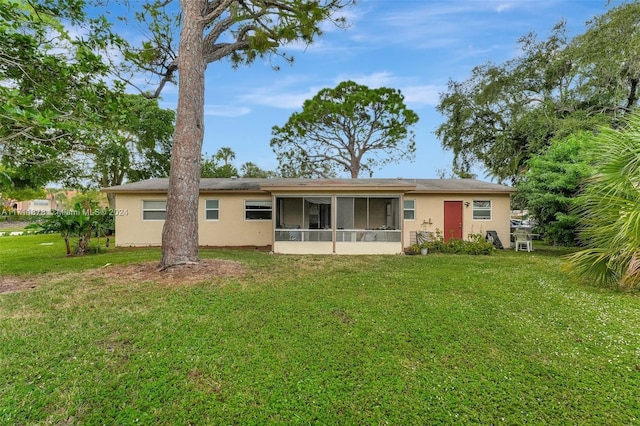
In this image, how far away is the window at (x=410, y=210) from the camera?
1360cm

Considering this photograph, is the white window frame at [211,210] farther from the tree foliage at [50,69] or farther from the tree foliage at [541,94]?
the tree foliage at [541,94]

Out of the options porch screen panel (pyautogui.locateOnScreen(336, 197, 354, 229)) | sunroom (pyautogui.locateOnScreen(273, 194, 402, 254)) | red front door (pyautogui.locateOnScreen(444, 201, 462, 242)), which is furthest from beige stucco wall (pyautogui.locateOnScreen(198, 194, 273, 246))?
red front door (pyautogui.locateOnScreen(444, 201, 462, 242))

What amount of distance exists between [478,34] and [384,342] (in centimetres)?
1186

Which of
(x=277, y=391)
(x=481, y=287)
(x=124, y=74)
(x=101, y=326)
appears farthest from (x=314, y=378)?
(x=124, y=74)

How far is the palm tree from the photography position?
439 cm

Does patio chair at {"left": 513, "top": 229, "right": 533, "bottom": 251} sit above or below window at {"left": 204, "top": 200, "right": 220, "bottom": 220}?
below

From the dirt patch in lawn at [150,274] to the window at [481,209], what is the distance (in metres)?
10.6

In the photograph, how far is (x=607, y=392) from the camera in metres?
3.08

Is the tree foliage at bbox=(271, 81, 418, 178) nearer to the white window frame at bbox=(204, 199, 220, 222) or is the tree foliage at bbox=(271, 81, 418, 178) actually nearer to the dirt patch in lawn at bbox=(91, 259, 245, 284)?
the white window frame at bbox=(204, 199, 220, 222)

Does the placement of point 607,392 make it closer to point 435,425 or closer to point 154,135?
point 435,425

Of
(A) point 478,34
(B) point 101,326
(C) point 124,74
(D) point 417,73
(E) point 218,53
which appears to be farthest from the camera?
(D) point 417,73

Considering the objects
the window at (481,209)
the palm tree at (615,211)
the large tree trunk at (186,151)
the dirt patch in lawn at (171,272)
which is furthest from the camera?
the window at (481,209)

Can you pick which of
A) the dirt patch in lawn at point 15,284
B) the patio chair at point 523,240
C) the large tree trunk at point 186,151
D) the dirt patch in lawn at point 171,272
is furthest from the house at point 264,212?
the dirt patch in lawn at point 15,284

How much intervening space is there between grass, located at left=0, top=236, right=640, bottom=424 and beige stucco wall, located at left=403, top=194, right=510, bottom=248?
721cm
